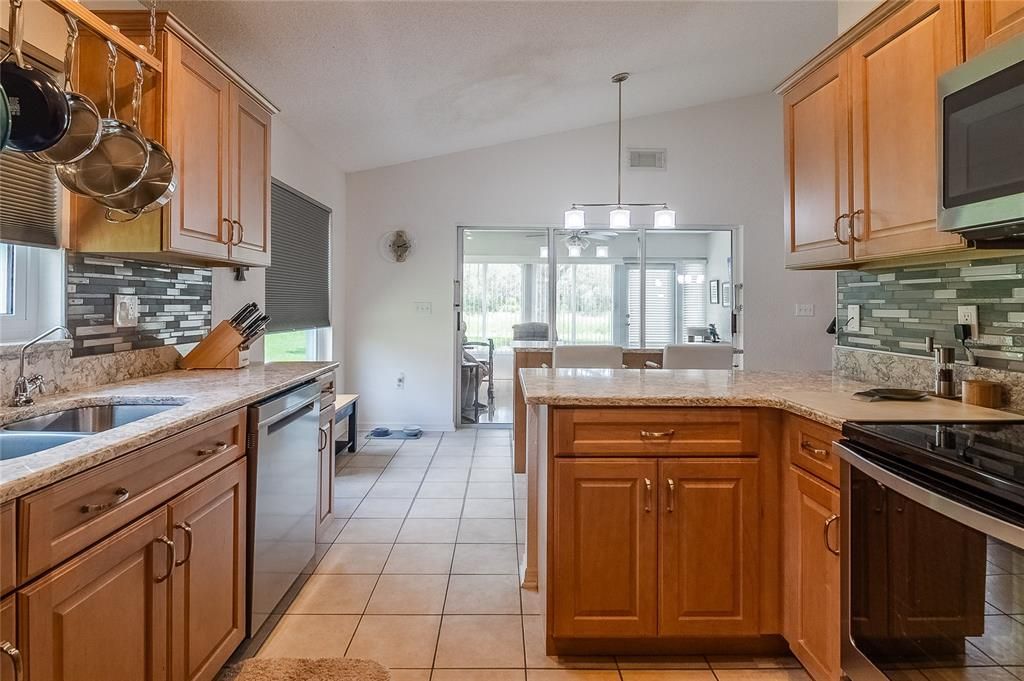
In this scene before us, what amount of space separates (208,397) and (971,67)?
2.25 m

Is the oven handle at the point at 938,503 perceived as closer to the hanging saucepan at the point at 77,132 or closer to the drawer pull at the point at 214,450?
the drawer pull at the point at 214,450

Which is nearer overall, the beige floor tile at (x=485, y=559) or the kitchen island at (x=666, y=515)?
the kitchen island at (x=666, y=515)

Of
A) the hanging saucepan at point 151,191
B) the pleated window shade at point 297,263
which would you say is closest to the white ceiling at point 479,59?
the pleated window shade at point 297,263

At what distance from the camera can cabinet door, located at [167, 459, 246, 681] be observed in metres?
1.35

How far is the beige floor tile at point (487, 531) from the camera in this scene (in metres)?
2.71

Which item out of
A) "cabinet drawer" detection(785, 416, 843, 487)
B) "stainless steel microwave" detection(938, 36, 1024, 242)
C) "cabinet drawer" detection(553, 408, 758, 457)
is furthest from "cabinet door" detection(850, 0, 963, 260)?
"cabinet drawer" detection(553, 408, 758, 457)

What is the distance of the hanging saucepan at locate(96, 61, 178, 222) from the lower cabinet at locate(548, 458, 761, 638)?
62.5 inches

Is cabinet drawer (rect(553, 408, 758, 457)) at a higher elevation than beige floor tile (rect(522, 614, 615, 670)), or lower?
higher

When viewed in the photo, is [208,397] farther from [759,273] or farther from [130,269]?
[759,273]

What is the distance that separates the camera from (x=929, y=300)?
1.90 meters

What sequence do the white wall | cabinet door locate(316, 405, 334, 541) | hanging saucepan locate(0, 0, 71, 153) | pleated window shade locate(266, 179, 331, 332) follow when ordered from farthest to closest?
the white wall
pleated window shade locate(266, 179, 331, 332)
cabinet door locate(316, 405, 334, 541)
hanging saucepan locate(0, 0, 71, 153)

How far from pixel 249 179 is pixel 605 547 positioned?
7.07 ft

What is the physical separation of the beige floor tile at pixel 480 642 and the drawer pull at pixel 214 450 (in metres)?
0.99

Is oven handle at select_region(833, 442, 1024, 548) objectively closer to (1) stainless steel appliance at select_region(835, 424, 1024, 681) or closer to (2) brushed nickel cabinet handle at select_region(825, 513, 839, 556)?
(1) stainless steel appliance at select_region(835, 424, 1024, 681)
